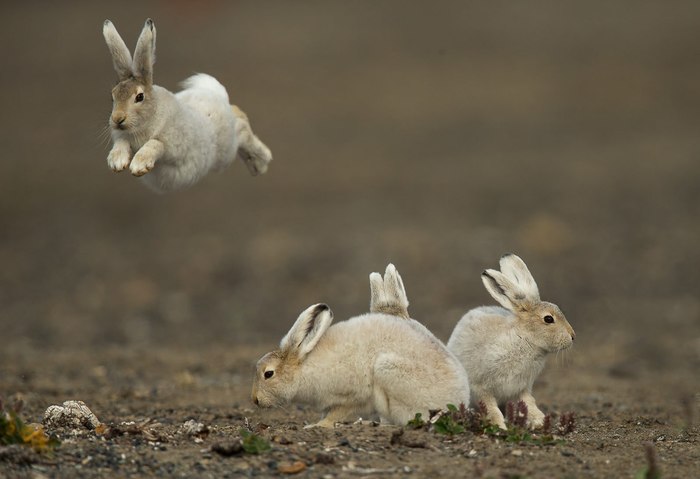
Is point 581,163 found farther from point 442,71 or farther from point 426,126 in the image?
point 442,71

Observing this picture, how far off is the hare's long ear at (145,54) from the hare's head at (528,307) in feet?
9.95

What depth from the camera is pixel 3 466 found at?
7.13m

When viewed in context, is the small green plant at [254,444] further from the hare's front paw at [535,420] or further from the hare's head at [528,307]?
the hare's head at [528,307]

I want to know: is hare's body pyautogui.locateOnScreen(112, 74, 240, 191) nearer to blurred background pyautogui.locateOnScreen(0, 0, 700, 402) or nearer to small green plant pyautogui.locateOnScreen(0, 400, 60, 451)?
blurred background pyautogui.locateOnScreen(0, 0, 700, 402)

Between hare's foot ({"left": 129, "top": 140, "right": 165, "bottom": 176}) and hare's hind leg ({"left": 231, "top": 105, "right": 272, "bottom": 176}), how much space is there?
1580 mm

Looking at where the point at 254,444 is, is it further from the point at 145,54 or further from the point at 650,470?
the point at 145,54

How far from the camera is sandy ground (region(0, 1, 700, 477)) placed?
9.59m

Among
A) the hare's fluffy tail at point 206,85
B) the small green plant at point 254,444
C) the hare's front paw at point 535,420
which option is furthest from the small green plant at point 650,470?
the hare's fluffy tail at point 206,85

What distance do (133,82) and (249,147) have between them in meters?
1.82

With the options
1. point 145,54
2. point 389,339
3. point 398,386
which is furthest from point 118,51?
point 398,386

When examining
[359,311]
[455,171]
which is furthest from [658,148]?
→ [359,311]

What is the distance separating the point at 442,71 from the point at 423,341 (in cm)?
2239

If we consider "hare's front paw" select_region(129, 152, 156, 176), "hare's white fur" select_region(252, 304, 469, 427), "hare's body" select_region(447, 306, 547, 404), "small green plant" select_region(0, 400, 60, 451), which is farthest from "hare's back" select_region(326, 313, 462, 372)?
"small green plant" select_region(0, 400, 60, 451)

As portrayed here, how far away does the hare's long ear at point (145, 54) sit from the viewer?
846 centimetres
